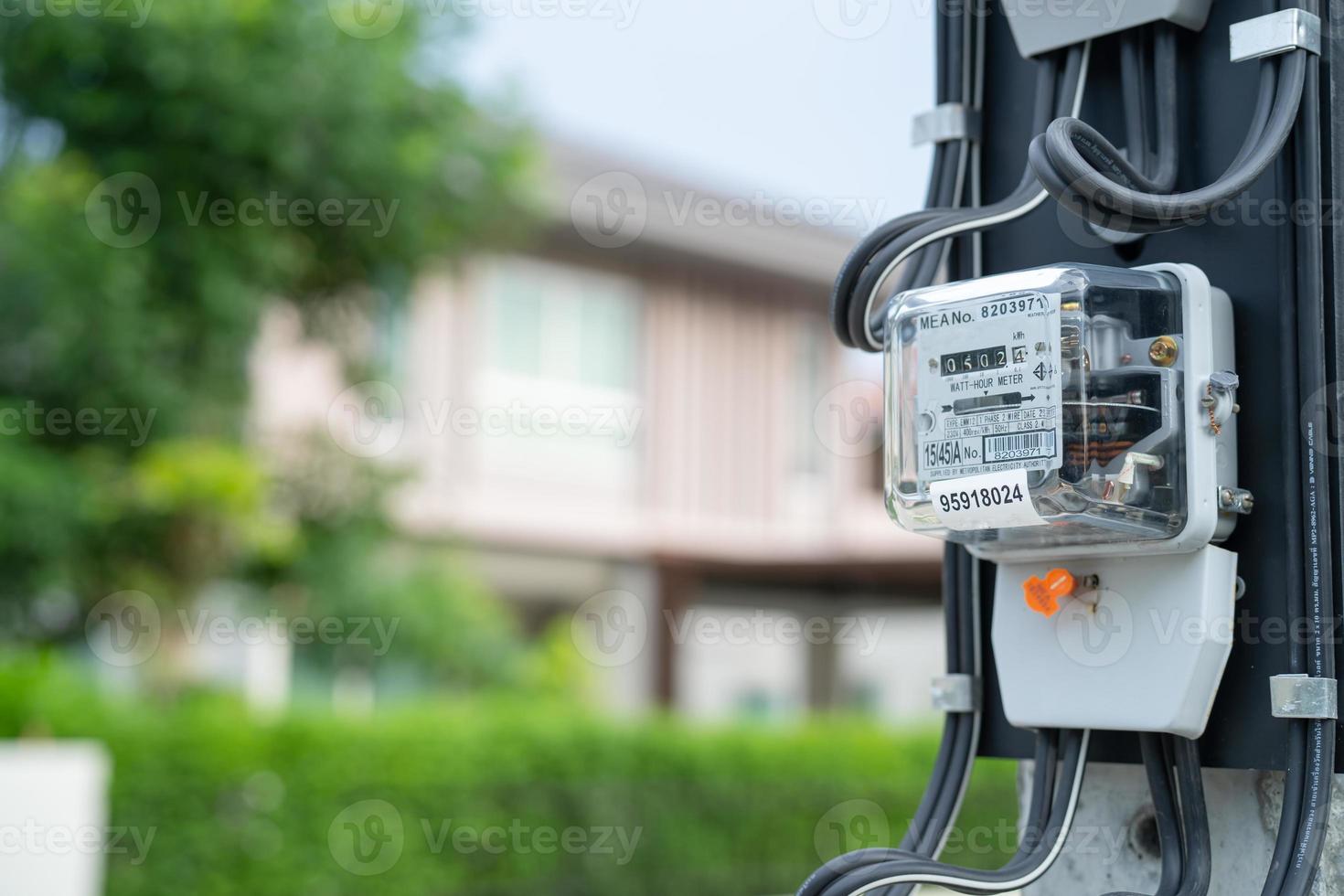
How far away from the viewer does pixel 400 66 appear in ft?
21.4

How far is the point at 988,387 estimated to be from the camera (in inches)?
39.5

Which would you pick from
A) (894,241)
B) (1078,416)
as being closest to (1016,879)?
(1078,416)

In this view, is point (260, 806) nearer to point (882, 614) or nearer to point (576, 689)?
point (576, 689)

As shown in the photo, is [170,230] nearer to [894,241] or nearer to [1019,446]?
[894,241]

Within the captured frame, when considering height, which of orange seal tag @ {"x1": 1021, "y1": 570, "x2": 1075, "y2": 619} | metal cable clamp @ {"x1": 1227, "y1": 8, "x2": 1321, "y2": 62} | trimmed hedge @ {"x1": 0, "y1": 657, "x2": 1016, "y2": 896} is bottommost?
trimmed hedge @ {"x1": 0, "y1": 657, "x2": 1016, "y2": 896}

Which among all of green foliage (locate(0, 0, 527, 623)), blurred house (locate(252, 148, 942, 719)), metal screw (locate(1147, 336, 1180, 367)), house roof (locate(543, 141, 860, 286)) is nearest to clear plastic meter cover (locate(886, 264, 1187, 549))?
metal screw (locate(1147, 336, 1180, 367))

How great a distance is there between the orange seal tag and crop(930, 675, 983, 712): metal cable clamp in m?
0.13

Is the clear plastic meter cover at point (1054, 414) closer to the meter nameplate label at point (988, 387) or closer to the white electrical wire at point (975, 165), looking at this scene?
the meter nameplate label at point (988, 387)

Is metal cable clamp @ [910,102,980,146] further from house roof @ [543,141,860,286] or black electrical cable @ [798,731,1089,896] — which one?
house roof @ [543,141,860,286]

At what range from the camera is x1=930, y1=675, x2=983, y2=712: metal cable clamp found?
119 cm

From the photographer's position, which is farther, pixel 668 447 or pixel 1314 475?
pixel 668 447

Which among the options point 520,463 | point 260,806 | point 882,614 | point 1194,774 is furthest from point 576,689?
point 1194,774

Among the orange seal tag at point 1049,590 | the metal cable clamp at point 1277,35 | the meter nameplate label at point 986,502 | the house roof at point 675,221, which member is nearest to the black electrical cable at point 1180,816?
the orange seal tag at point 1049,590

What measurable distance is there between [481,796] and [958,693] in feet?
19.2
